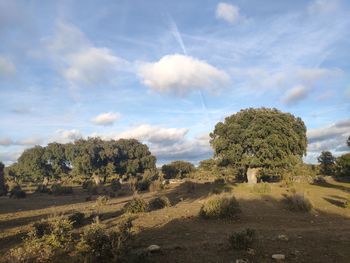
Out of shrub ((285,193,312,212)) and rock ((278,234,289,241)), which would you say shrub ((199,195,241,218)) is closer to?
shrub ((285,193,312,212))

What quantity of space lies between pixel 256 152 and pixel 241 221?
2329cm

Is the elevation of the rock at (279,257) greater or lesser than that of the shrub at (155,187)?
lesser

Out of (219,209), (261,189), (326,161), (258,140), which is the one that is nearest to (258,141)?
(258,140)

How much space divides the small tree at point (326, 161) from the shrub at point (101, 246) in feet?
202

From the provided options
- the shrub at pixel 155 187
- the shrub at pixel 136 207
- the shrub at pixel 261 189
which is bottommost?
the shrub at pixel 136 207

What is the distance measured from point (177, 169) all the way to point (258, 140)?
140ft

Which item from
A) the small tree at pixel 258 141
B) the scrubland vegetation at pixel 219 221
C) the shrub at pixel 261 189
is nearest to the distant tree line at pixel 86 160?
the scrubland vegetation at pixel 219 221

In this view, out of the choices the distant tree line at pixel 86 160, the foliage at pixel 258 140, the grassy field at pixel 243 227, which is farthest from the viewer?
the distant tree line at pixel 86 160

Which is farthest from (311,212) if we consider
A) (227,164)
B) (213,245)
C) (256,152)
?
(227,164)

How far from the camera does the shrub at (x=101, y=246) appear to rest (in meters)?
8.23

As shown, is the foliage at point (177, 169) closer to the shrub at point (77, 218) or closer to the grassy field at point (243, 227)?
the grassy field at point (243, 227)

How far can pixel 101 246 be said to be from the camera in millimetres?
8672

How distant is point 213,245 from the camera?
1058cm

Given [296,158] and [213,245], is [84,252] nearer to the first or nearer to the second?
[213,245]
